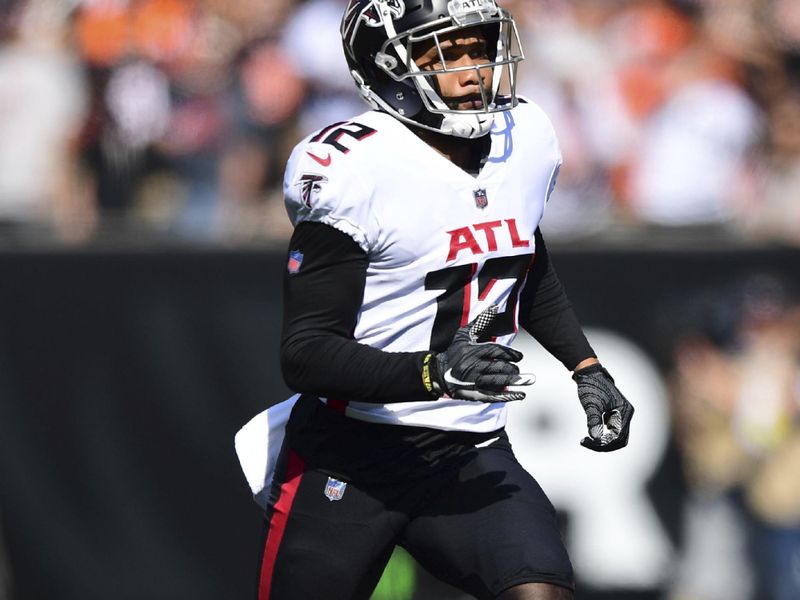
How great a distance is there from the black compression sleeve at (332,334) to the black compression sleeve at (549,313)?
636 millimetres

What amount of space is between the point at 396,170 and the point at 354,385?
517 mm

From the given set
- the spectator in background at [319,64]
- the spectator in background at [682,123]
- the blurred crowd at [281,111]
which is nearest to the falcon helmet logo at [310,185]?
the blurred crowd at [281,111]

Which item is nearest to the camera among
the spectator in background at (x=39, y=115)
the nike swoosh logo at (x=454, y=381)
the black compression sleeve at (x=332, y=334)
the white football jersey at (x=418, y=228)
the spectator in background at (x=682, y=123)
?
the nike swoosh logo at (x=454, y=381)

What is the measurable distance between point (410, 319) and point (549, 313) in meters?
0.54

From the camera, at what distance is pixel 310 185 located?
119 inches

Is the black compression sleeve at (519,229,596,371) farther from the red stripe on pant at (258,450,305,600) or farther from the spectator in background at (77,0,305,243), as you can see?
the spectator in background at (77,0,305,243)

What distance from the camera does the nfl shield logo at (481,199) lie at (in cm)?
315

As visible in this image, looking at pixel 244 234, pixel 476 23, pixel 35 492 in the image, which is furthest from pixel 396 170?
pixel 35 492

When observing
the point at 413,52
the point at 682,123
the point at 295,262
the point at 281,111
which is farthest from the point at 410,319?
the point at 682,123

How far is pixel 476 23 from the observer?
125 inches

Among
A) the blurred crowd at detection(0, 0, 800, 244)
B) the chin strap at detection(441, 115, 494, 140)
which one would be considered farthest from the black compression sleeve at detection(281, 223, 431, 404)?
the blurred crowd at detection(0, 0, 800, 244)

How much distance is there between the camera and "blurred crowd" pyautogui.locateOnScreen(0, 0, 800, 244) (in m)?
6.03

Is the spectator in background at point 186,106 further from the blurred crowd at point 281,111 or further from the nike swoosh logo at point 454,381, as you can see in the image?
the nike swoosh logo at point 454,381

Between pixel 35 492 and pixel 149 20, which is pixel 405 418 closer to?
pixel 35 492
